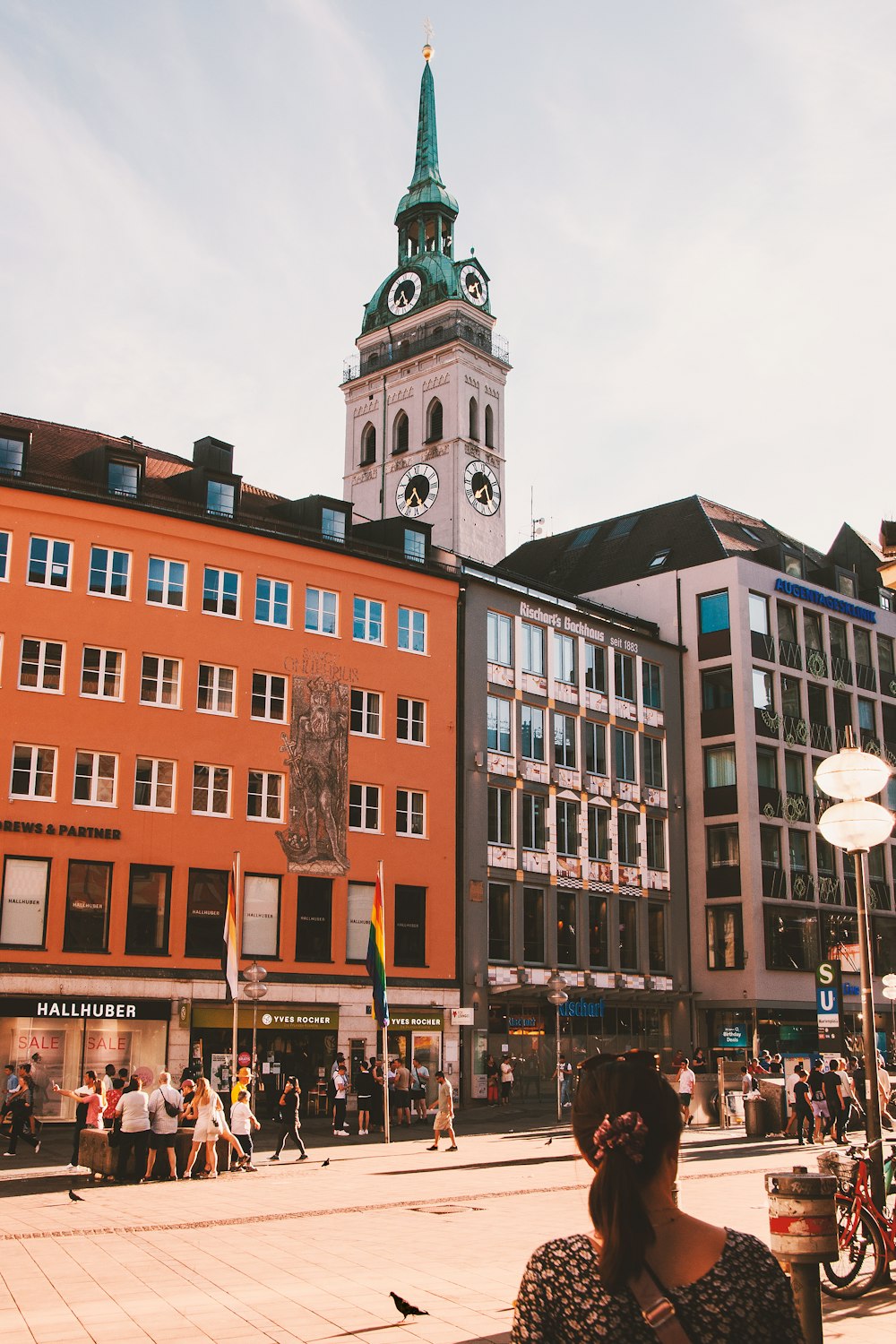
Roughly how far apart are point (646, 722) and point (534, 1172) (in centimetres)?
3270

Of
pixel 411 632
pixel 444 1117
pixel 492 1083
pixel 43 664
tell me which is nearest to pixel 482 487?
pixel 411 632

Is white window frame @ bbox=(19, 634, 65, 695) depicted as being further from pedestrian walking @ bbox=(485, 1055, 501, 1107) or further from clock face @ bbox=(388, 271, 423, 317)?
clock face @ bbox=(388, 271, 423, 317)

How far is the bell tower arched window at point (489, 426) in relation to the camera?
8975 cm

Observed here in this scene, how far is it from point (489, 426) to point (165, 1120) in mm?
71638

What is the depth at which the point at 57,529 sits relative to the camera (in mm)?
38156

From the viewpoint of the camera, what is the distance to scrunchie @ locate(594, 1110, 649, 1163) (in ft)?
11.3

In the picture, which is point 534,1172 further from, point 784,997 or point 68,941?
point 784,997

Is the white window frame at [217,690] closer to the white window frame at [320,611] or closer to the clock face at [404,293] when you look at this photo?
the white window frame at [320,611]

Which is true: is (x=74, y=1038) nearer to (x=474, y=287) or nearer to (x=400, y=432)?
(x=400, y=432)

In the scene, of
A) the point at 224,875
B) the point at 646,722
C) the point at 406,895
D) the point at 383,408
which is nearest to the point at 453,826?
the point at 406,895

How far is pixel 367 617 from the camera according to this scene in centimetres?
4478

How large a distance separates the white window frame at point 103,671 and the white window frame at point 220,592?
314cm

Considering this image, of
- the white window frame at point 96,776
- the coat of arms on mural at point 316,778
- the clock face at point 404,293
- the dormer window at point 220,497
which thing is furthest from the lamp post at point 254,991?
the clock face at point 404,293

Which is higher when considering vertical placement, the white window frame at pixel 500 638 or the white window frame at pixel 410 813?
the white window frame at pixel 500 638
